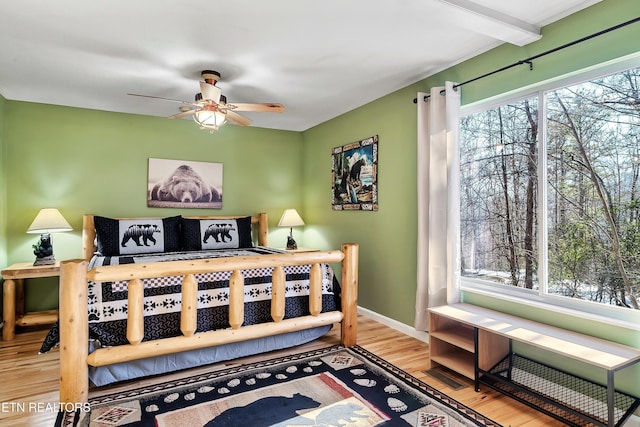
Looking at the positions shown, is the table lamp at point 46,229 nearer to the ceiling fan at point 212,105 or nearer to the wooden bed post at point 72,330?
the ceiling fan at point 212,105

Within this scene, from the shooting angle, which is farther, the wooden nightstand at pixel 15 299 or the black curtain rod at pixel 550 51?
the wooden nightstand at pixel 15 299

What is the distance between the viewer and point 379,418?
2.05 meters

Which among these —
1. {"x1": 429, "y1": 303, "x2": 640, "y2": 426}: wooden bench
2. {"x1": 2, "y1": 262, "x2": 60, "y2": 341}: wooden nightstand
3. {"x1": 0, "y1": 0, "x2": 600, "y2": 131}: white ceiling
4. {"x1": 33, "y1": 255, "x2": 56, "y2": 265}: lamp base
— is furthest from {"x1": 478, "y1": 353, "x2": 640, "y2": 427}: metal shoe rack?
{"x1": 33, "y1": 255, "x2": 56, "y2": 265}: lamp base

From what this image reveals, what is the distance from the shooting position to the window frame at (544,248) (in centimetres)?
204

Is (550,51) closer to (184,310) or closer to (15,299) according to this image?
(184,310)

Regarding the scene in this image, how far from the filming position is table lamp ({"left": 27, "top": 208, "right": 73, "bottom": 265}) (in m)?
3.59

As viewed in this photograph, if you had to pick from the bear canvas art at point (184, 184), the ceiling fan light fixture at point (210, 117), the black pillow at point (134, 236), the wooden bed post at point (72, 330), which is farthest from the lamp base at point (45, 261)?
the ceiling fan light fixture at point (210, 117)

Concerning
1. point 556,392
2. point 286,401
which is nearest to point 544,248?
point 556,392

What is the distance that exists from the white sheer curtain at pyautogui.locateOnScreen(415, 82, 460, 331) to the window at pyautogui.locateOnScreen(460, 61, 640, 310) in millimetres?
235

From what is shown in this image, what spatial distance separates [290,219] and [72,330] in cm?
301

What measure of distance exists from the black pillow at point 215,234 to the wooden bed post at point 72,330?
6.44 feet

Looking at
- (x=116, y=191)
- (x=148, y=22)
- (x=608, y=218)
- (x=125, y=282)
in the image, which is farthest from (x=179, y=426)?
(x=116, y=191)

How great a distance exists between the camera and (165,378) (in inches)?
99.7

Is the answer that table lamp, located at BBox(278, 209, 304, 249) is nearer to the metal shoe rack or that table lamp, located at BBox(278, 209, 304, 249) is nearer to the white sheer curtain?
the white sheer curtain
